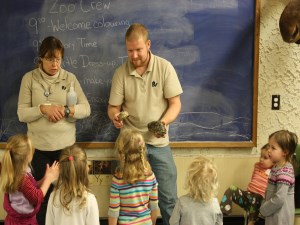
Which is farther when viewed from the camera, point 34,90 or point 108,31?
point 108,31

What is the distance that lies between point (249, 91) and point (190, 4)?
86 cm

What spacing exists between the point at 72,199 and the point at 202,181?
2.28 feet

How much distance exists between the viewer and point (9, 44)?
332cm

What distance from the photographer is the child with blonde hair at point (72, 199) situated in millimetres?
2260

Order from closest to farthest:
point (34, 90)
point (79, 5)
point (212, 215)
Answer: point (212, 215) → point (34, 90) → point (79, 5)

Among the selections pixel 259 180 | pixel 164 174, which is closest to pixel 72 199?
pixel 164 174

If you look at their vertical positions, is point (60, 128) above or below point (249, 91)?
below

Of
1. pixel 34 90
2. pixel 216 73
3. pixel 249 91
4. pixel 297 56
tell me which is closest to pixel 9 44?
pixel 34 90

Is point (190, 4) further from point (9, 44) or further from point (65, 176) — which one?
point (65, 176)

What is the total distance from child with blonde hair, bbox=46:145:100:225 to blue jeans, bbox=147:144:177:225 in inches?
32.4

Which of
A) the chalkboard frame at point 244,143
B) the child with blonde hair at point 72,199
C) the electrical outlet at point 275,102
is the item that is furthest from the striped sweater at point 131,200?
the electrical outlet at point 275,102

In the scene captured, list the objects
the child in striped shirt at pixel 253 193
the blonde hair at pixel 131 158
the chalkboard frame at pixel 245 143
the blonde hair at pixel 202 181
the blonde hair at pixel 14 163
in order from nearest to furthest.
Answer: the blonde hair at pixel 202 181 < the blonde hair at pixel 14 163 < the blonde hair at pixel 131 158 < the child in striped shirt at pixel 253 193 < the chalkboard frame at pixel 245 143

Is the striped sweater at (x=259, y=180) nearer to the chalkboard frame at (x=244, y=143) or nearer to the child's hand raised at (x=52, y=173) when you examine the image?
the chalkboard frame at (x=244, y=143)

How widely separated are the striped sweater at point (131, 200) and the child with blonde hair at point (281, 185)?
0.73 m
